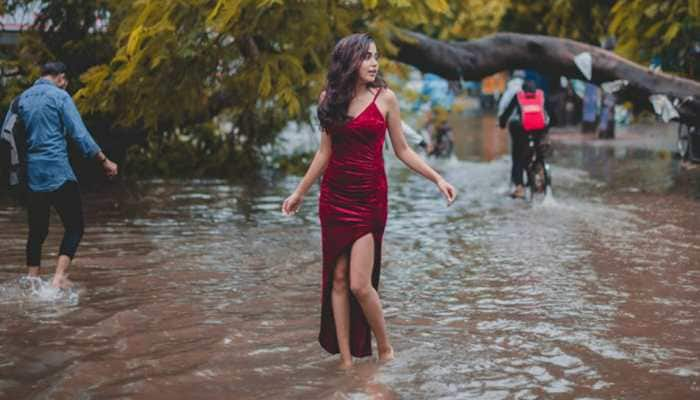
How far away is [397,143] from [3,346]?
2.80 meters

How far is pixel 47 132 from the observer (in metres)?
8.73

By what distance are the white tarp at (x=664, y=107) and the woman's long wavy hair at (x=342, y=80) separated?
10.5 meters

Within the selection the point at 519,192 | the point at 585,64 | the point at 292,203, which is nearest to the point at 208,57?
the point at 519,192

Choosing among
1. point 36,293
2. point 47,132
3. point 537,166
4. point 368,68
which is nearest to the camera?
point 368,68

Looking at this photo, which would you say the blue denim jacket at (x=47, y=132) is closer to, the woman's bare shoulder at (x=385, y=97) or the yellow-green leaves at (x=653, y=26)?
the woman's bare shoulder at (x=385, y=97)

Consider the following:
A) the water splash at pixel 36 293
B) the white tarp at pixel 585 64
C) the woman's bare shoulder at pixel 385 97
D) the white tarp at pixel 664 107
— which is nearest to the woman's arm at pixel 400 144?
the woman's bare shoulder at pixel 385 97

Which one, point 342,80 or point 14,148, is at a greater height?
point 342,80

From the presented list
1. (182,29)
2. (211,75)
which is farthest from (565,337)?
(211,75)

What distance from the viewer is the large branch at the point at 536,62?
52.3ft

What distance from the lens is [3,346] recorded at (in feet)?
22.9

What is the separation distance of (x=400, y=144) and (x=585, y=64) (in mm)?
10459

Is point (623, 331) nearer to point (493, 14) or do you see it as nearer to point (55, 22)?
point (55, 22)

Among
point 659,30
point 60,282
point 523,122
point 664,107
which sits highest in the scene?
point 659,30

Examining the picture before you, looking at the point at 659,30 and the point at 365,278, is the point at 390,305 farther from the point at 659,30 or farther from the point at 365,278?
the point at 659,30
